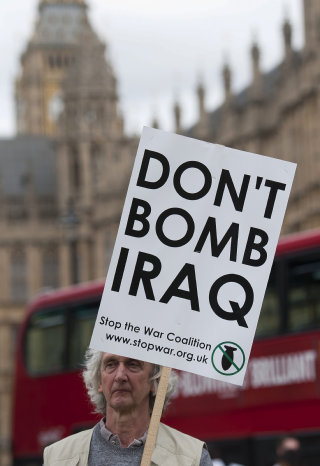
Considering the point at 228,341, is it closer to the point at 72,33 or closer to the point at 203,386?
the point at 203,386

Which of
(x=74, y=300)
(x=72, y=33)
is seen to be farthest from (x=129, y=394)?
(x=72, y=33)

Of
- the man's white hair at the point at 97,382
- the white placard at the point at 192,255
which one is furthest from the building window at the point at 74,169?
the man's white hair at the point at 97,382

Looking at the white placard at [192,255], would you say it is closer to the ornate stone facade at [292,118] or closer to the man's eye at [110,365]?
the man's eye at [110,365]

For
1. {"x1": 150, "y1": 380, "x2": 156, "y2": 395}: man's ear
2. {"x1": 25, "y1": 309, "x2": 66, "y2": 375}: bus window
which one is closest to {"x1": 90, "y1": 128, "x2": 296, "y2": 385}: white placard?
{"x1": 150, "y1": 380, "x2": 156, "y2": 395}: man's ear

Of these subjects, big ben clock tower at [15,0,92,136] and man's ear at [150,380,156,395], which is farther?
big ben clock tower at [15,0,92,136]

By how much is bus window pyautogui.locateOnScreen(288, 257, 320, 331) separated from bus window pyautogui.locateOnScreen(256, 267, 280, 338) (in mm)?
244

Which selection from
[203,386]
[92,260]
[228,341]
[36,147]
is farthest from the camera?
[36,147]

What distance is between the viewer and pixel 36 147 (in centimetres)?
8419

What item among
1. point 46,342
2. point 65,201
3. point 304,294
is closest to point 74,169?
point 65,201

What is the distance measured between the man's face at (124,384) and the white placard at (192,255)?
2.4 inches

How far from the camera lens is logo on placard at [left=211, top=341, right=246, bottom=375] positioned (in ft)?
18.7

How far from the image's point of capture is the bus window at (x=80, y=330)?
20359 mm

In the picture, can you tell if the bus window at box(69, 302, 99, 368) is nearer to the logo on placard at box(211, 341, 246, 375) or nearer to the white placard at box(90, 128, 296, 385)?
the white placard at box(90, 128, 296, 385)

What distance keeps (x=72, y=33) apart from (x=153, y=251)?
305 ft
